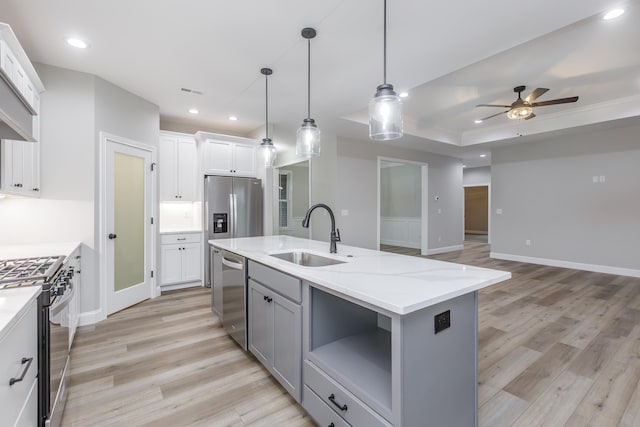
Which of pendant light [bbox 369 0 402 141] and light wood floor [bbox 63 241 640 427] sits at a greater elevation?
pendant light [bbox 369 0 402 141]

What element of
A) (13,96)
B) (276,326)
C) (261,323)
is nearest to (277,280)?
(276,326)

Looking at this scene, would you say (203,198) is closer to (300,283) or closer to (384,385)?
(300,283)

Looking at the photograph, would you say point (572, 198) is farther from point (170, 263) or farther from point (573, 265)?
point (170, 263)

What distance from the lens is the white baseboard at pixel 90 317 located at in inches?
121

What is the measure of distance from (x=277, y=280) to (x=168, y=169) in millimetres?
3476

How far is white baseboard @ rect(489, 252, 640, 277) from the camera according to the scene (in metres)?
5.07

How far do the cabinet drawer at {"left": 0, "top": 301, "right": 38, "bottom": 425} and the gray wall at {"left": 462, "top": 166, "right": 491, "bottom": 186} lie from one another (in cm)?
1108

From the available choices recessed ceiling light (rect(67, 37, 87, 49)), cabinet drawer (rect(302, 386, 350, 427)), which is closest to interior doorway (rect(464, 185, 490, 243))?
cabinet drawer (rect(302, 386, 350, 427))

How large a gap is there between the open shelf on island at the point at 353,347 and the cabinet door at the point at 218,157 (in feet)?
11.8

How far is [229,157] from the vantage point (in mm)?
4852

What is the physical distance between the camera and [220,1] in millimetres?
2027

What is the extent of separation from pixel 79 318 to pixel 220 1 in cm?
335

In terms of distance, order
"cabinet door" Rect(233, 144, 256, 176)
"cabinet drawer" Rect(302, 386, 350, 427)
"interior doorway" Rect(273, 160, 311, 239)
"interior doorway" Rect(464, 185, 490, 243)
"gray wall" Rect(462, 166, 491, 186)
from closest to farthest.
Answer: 1. "cabinet drawer" Rect(302, 386, 350, 427)
2. "cabinet door" Rect(233, 144, 256, 176)
3. "interior doorway" Rect(273, 160, 311, 239)
4. "gray wall" Rect(462, 166, 491, 186)
5. "interior doorway" Rect(464, 185, 490, 243)

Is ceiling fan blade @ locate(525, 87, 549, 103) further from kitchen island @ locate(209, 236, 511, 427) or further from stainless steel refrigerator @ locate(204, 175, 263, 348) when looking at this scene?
stainless steel refrigerator @ locate(204, 175, 263, 348)
